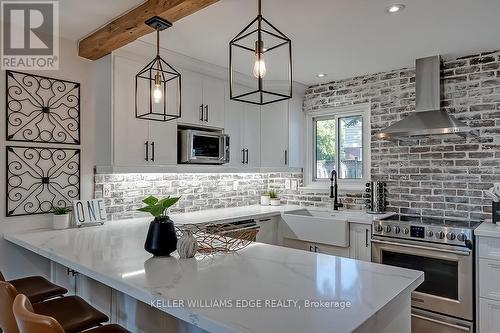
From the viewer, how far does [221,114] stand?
3.69 m

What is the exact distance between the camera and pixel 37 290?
1.98 metres

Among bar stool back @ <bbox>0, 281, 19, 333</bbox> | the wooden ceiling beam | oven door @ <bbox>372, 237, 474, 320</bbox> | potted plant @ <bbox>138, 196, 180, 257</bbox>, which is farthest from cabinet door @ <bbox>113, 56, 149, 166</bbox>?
oven door @ <bbox>372, 237, 474, 320</bbox>

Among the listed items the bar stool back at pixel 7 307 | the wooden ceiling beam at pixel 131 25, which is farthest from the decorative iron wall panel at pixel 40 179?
the bar stool back at pixel 7 307

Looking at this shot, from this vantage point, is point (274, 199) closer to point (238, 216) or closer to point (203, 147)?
point (238, 216)

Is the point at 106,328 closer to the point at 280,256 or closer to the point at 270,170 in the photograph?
the point at 280,256

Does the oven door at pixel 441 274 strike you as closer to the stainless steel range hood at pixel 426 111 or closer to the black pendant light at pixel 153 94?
the stainless steel range hood at pixel 426 111

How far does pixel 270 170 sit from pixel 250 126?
23.5 inches

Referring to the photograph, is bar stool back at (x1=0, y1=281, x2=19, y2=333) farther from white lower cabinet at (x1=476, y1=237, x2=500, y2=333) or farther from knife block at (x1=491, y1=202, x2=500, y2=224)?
knife block at (x1=491, y1=202, x2=500, y2=224)

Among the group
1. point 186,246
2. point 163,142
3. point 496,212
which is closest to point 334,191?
point 496,212

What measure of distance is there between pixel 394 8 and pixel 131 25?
1.75 m

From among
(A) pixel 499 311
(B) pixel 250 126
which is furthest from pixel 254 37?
(A) pixel 499 311

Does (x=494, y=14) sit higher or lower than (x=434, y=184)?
higher

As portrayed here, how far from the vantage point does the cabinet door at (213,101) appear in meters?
3.53

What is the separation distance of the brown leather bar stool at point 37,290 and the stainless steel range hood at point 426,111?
2915 millimetres
